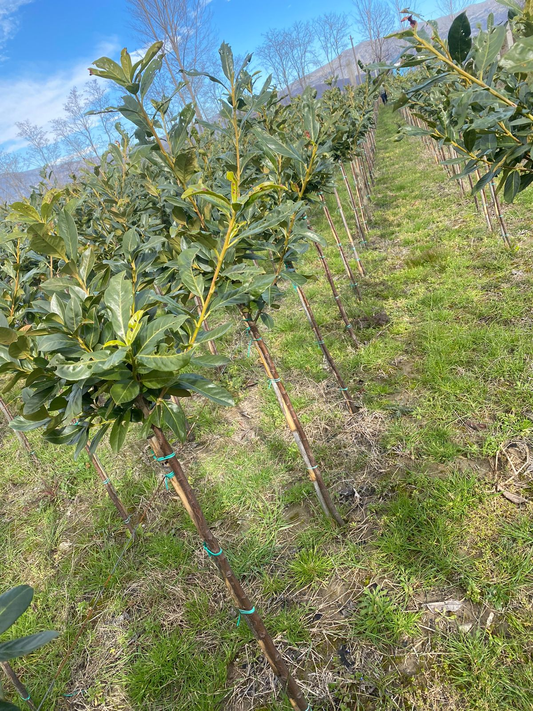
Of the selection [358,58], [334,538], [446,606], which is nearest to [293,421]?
[334,538]

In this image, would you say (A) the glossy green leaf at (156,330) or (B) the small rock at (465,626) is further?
(B) the small rock at (465,626)

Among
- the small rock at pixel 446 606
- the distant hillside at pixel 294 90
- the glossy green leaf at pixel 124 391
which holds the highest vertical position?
the distant hillside at pixel 294 90

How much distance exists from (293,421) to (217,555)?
3.24 feet

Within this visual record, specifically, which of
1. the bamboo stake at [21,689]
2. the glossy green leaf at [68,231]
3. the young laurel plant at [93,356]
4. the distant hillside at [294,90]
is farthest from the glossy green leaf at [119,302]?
the distant hillside at [294,90]

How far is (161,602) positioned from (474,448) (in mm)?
2163

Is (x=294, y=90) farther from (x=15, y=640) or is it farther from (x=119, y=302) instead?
(x=15, y=640)

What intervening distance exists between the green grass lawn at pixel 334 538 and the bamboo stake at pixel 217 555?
0.33 meters

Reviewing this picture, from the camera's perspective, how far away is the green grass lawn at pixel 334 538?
1.78 m

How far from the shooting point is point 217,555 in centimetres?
135

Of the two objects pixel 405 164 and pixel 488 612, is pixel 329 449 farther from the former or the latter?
pixel 405 164

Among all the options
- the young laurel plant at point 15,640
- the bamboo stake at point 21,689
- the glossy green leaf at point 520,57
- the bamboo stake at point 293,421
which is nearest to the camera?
the young laurel plant at point 15,640

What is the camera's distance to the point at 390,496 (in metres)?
2.47

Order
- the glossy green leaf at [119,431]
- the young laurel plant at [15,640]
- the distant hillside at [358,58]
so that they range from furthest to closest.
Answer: the distant hillside at [358,58] < the glossy green leaf at [119,431] < the young laurel plant at [15,640]

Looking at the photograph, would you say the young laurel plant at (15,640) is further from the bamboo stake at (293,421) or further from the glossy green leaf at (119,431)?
the bamboo stake at (293,421)
